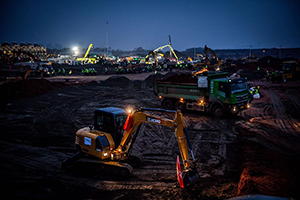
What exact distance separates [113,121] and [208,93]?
9611mm

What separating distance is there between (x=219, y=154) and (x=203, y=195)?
11.6ft

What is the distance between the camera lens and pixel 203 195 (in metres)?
6.39

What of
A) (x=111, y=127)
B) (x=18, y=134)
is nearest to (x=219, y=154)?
(x=111, y=127)

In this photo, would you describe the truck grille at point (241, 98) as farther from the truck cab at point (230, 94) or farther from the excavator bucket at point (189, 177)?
the excavator bucket at point (189, 177)

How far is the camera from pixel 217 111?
49.4 ft

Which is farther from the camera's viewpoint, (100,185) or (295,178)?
(100,185)

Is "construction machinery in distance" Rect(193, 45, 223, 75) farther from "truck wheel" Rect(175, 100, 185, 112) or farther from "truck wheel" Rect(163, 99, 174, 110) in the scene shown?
"truck wheel" Rect(175, 100, 185, 112)

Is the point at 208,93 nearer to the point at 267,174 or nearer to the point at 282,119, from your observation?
the point at 282,119

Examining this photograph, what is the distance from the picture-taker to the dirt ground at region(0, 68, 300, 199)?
21.7 feet

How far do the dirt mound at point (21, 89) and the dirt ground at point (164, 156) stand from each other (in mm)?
4211

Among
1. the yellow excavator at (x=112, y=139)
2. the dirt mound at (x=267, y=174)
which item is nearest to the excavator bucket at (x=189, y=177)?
the yellow excavator at (x=112, y=139)

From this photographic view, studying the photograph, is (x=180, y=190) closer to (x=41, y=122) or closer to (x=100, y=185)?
(x=100, y=185)

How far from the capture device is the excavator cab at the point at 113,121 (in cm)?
749

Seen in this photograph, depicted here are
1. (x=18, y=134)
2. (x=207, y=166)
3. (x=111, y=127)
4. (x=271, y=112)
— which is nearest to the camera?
(x=111, y=127)
